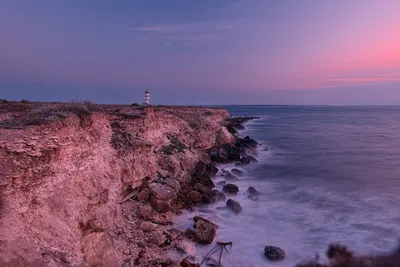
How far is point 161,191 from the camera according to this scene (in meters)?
12.5

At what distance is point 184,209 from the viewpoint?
12.7 m

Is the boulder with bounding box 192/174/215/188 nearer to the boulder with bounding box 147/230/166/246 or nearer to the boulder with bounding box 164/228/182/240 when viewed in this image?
the boulder with bounding box 164/228/182/240

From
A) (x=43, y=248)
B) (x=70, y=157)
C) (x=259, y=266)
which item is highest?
(x=70, y=157)

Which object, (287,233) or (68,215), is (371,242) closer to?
(287,233)

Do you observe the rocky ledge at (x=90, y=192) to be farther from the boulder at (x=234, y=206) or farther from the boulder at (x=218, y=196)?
the boulder at (x=234, y=206)

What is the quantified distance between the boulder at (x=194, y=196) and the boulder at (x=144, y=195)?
85.8 inches

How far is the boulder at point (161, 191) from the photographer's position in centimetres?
1229

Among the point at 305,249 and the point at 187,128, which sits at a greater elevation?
the point at 187,128

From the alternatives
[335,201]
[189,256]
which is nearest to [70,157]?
[189,256]

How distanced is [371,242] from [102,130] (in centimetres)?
1187

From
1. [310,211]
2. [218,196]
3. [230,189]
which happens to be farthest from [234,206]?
[310,211]

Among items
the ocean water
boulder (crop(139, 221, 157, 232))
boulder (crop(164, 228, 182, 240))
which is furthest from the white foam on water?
boulder (crop(139, 221, 157, 232))


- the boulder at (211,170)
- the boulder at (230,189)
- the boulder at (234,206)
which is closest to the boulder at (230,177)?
the boulder at (211,170)

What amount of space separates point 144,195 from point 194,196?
104 inches
